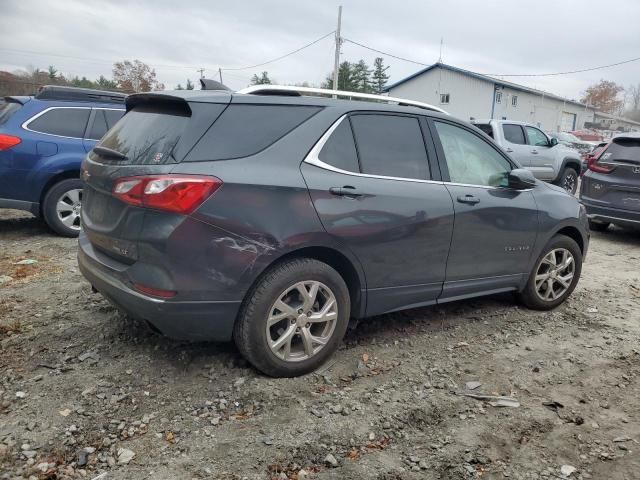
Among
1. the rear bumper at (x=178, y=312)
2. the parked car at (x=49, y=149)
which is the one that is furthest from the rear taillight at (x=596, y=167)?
the parked car at (x=49, y=149)

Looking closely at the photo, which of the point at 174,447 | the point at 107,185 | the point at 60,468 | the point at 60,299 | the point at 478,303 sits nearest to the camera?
the point at 60,468

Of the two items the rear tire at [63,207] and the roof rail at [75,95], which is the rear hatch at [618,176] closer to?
the roof rail at [75,95]

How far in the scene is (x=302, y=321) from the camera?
320 cm

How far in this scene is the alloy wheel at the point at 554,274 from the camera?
4.70 metres

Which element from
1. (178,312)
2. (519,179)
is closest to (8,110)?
(178,312)

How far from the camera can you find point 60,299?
14.4 ft

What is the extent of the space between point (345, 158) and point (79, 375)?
2.16 meters

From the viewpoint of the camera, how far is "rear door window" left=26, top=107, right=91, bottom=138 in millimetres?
6305

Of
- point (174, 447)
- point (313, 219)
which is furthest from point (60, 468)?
point (313, 219)

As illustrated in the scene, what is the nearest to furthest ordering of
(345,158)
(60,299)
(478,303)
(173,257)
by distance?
(173,257) → (345,158) → (60,299) → (478,303)

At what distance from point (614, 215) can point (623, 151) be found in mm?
1015

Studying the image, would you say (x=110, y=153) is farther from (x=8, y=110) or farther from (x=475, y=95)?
(x=475, y=95)

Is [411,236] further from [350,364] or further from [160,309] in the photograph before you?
[160,309]

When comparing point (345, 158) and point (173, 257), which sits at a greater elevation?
point (345, 158)
